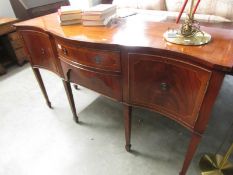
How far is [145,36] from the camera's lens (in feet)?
3.11

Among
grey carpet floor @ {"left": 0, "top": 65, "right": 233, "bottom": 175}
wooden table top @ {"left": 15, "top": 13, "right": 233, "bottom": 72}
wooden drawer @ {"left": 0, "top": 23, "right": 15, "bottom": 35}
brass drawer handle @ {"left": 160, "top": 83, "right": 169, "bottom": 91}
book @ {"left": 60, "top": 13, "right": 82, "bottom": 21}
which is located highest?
book @ {"left": 60, "top": 13, "right": 82, "bottom": 21}

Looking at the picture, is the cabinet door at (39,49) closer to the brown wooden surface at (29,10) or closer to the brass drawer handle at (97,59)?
the brass drawer handle at (97,59)

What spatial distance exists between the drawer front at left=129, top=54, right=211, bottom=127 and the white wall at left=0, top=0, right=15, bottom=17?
2.77 m

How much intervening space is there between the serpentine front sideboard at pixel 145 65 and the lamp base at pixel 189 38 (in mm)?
27

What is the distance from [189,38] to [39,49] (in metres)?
1.04

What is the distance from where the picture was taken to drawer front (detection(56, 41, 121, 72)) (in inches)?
37.2

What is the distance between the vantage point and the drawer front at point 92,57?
95 cm

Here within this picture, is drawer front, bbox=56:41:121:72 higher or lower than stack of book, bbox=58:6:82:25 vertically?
lower

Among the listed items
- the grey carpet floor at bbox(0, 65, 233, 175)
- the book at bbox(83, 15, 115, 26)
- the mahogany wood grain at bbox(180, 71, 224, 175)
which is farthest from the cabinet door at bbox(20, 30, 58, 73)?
the mahogany wood grain at bbox(180, 71, 224, 175)

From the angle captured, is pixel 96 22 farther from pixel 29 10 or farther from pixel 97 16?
pixel 29 10

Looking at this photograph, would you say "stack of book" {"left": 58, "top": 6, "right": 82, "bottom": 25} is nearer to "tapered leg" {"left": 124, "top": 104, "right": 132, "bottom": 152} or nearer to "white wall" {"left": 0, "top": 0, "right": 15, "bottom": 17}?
"tapered leg" {"left": 124, "top": 104, "right": 132, "bottom": 152}

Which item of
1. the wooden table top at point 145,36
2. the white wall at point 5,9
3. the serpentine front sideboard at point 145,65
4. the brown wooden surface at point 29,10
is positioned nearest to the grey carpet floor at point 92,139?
the serpentine front sideboard at point 145,65

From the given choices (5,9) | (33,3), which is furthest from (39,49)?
(5,9)

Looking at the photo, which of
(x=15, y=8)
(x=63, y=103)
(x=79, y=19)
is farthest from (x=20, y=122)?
(x=15, y=8)
